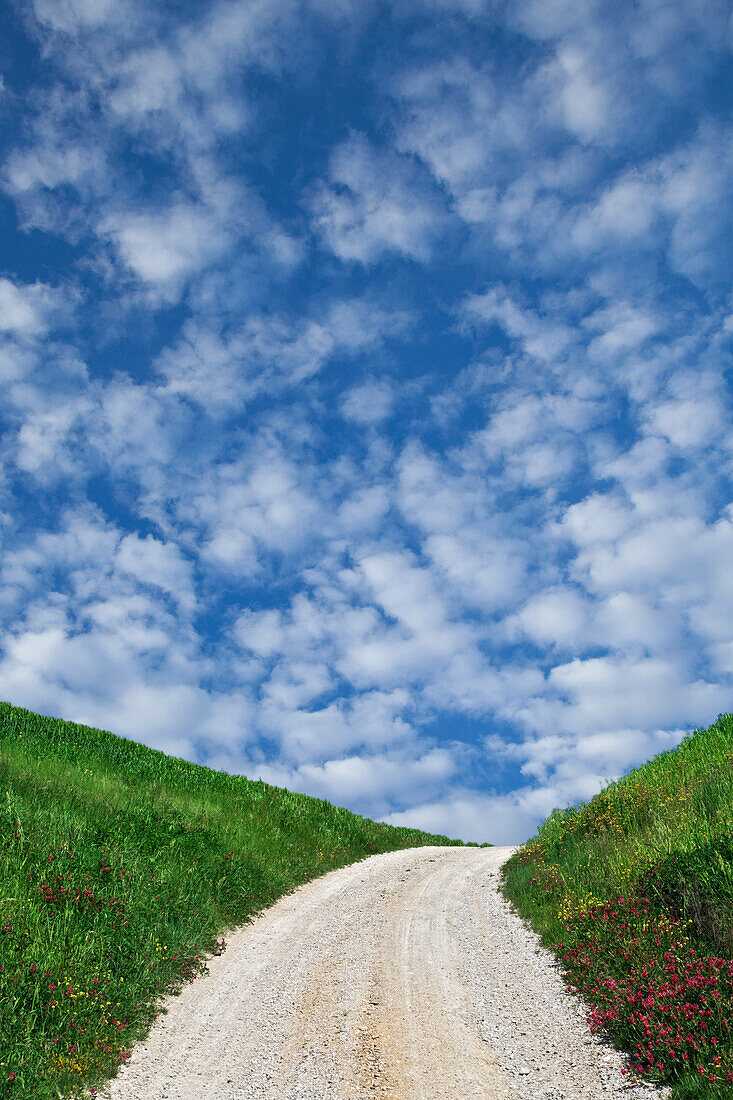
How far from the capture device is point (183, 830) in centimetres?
1600

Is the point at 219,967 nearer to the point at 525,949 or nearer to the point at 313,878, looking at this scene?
the point at 525,949

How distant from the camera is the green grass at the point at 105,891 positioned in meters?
8.38

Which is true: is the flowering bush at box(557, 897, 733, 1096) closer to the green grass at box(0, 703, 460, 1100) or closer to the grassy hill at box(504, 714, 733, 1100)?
the grassy hill at box(504, 714, 733, 1100)

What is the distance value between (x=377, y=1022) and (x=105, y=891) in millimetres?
5409

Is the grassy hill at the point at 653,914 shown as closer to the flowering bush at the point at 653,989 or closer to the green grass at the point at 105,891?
the flowering bush at the point at 653,989

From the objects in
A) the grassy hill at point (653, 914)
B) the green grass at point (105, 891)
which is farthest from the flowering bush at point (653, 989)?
the green grass at point (105, 891)

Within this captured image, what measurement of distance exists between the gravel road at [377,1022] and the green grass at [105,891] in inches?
23.0

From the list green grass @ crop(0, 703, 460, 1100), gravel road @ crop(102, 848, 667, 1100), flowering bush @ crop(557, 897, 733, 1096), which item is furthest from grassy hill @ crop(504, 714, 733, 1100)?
green grass @ crop(0, 703, 460, 1100)

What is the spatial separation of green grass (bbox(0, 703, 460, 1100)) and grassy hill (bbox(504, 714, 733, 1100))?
6565 millimetres

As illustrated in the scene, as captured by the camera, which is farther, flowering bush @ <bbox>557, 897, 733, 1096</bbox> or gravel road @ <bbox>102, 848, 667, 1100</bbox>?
gravel road @ <bbox>102, 848, 667, 1100</bbox>

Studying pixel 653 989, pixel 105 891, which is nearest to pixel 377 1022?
pixel 653 989

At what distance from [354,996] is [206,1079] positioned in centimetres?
271

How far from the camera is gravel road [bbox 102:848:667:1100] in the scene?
7.81 m

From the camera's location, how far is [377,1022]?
30.1 ft
